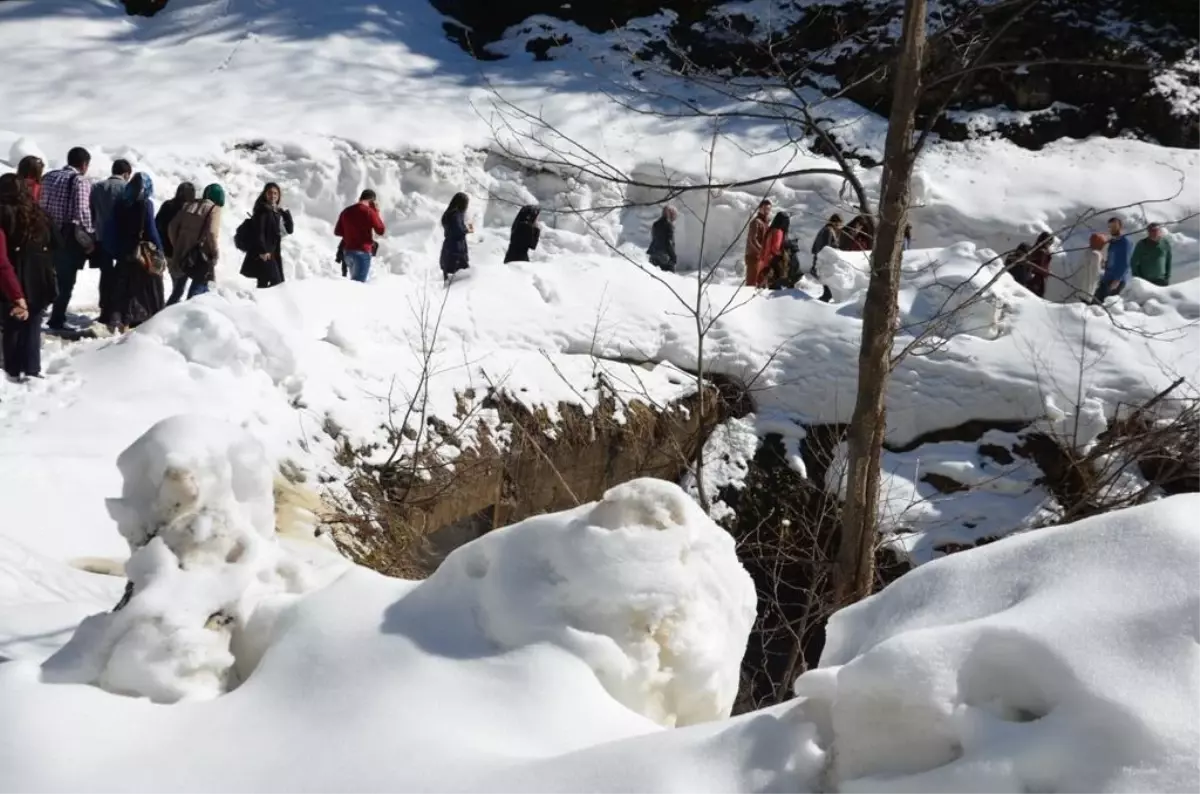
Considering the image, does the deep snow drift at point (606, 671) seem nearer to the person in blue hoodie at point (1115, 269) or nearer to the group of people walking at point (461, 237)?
the group of people walking at point (461, 237)

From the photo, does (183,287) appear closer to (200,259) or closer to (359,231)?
(200,259)

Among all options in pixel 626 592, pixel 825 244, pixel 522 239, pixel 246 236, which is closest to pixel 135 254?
pixel 246 236

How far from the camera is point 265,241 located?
11.4 meters

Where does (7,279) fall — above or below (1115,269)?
above

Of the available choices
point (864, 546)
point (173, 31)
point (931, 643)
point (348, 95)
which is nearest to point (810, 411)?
point (864, 546)

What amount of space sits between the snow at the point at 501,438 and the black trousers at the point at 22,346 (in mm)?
217

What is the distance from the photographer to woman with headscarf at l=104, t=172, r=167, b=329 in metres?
9.77

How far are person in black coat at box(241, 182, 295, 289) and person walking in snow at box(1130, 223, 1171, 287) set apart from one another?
32.1 feet

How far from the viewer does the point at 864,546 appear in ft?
23.5

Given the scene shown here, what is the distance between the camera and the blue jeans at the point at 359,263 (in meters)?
12.3

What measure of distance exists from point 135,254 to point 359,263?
2807 millimetres

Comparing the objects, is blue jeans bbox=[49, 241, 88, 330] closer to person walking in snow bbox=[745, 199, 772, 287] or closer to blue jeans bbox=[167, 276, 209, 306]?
blue jeans bbox=[167, 276, 209, 306]

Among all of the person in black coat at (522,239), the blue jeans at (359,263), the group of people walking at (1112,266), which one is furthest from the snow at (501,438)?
the person in black coat at (522,239)

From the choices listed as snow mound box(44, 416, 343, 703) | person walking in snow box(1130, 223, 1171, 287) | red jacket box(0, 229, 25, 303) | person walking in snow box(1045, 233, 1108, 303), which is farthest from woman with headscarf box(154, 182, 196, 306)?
person walking in snow box(1130, 223, 1171, 287)
